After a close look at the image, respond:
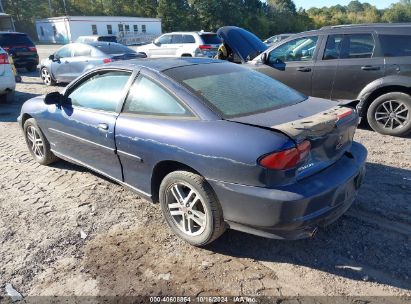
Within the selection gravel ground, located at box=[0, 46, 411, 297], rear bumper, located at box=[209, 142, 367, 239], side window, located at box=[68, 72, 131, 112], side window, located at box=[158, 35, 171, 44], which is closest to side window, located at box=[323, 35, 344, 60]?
gravel ground, located at box=[0, 46, 411, 297]

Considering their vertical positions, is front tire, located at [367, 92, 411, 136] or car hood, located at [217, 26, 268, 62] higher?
car hood, located at [217, 26, 268, 62]

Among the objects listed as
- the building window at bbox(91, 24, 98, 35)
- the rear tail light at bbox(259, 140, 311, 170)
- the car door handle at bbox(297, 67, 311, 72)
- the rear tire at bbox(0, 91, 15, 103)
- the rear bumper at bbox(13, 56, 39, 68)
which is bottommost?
the rear tire at bbox(0, 91, 15, 103)

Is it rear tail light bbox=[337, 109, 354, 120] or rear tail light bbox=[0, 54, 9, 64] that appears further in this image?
rear tail light bbox=[0, 54, 9, 64]

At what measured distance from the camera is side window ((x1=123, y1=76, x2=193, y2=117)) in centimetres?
306

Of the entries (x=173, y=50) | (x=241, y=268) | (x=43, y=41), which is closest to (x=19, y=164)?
(x=241, y=268)

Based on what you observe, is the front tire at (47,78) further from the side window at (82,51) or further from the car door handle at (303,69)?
the car door handle at (303,69)

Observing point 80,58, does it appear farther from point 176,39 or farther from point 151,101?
point 151,101

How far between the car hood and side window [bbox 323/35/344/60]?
5.54ft

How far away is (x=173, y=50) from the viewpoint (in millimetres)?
15648

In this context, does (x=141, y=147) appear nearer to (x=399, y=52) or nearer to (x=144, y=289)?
(x=144, y=289)

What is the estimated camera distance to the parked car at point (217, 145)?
8.28ft

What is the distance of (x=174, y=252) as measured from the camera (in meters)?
3.07

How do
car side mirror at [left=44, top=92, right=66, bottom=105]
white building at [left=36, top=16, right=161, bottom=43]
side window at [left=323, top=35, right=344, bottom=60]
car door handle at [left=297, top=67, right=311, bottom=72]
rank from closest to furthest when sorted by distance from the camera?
car side mirror at [left=44, top=92, right=66, bottom=105] → side window at [left=323, top=35, right=344, bottom=60] → car door handle at [left=297, top=67, right=311, bottom=72] → white building at [left=36, top=16, right=161, bottom=43]

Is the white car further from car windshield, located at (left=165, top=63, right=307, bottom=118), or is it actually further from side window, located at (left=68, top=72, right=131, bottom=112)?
car windshield, located at (left=165, top=63, right=307, bottom=118)
